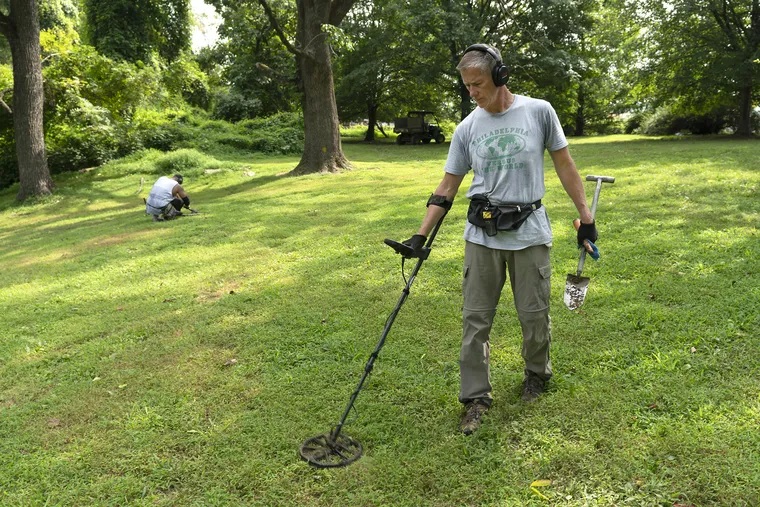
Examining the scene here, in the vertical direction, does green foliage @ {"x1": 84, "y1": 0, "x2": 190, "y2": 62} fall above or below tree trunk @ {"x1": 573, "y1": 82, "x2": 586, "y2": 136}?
above

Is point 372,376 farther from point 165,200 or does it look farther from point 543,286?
point 165,200

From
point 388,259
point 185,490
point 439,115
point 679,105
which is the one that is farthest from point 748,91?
point 185,490

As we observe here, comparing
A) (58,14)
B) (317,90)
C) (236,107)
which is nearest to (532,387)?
(317,90)

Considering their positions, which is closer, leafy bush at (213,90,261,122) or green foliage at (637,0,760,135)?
green foliage at (637,0,760,135)

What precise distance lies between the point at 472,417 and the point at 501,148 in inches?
61.6

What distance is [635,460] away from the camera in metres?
2.95

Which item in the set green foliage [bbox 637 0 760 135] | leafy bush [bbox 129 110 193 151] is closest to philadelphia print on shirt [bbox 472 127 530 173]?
leafy bush [bbox 129 110 193 151]

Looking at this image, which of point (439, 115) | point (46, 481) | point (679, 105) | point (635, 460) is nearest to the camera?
point (635, 460)

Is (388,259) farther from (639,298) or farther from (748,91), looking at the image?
(748,91)

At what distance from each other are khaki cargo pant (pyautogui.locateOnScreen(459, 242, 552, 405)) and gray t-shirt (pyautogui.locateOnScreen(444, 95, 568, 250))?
82 mm

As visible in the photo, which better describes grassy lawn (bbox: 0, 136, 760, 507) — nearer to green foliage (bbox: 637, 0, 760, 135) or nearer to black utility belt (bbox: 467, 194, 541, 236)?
black utility belt (bbox: 467, 194, 541, 236)

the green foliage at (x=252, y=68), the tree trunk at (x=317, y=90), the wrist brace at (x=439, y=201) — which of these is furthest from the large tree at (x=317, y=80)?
the green foliage at (x=252, y=68)

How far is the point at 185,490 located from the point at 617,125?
4213 cm

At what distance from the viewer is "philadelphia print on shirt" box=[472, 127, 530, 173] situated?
3.08m
